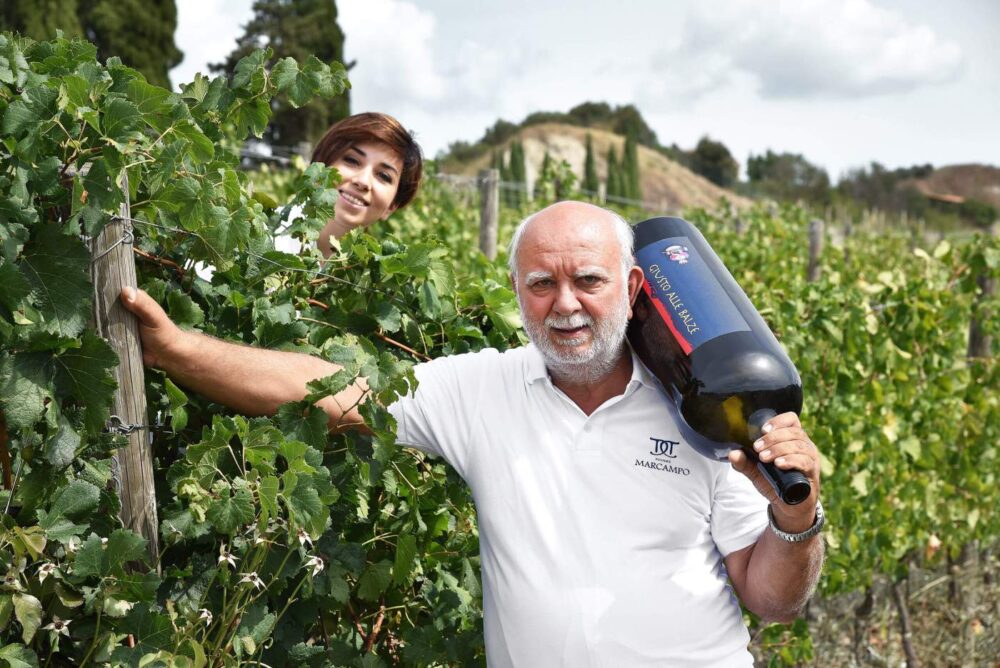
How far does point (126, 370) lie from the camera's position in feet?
5.81

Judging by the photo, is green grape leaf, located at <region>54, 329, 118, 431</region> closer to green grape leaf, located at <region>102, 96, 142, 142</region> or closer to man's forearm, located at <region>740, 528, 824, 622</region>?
green grape leaf, located at <region>102, 96, 142, 142</region>

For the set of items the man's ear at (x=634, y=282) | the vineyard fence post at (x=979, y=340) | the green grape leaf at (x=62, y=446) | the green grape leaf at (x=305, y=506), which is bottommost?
the green grape leaf at (x=305, y=506)

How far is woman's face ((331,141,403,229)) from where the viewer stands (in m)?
3.47

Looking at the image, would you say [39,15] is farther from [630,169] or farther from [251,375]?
[630,169]

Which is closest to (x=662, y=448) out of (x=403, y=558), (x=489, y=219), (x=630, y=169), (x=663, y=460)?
(x=663, y=460)

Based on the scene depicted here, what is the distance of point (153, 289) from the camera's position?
1970 mm

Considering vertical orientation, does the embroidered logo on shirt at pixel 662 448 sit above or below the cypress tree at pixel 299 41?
below

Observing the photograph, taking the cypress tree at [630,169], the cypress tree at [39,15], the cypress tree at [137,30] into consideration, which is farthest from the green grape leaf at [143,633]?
the cypress tree at [630,169]

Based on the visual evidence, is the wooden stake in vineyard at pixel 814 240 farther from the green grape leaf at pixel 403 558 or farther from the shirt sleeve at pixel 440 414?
the green grape leaf at pixel 403 558

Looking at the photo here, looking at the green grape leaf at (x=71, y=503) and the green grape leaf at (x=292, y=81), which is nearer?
the green grape leaf at (x=71, y=503)

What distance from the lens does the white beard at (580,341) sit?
2100 mm

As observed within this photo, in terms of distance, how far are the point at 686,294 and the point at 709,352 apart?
0.15 metres

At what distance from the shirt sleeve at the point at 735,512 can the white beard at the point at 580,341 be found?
336mm

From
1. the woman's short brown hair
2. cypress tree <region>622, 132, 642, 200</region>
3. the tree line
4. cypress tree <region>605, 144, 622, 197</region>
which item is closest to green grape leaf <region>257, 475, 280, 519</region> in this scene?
the woman's short brown hair
